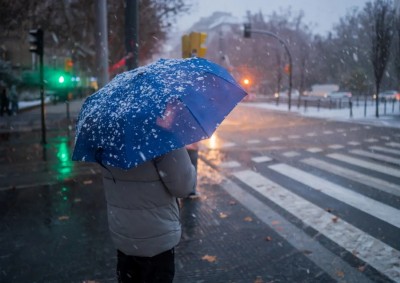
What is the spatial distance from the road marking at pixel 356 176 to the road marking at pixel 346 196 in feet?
2.23

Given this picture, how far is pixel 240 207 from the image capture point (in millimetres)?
6340

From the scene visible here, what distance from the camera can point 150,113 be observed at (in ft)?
7.36

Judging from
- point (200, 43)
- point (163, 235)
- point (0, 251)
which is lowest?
point (0, 251)

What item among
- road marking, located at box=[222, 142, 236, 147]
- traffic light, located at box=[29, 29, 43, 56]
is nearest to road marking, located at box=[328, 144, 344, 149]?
road marking, located at box=[222, 142, 236, 147]

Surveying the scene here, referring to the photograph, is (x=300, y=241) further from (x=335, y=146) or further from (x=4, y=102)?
(x=4, y=102)

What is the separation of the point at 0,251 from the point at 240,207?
3.47m

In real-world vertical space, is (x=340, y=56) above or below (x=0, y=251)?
above

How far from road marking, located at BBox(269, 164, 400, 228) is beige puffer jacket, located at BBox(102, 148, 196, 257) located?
13.9 feet

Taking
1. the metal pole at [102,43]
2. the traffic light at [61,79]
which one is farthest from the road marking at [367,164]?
the traffic light at [61,79]

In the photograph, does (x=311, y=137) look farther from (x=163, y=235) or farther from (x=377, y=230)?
(x=163, y=235)

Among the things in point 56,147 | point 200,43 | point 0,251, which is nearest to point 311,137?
point 200,43

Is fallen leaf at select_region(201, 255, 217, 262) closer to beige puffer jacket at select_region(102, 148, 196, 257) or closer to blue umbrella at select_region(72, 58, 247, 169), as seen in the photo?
beige puffer jacket at select_region(102, 148, 196, 257)

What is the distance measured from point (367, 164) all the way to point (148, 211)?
8.62 metres

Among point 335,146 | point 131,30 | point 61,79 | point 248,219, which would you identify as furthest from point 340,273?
point 61,79
